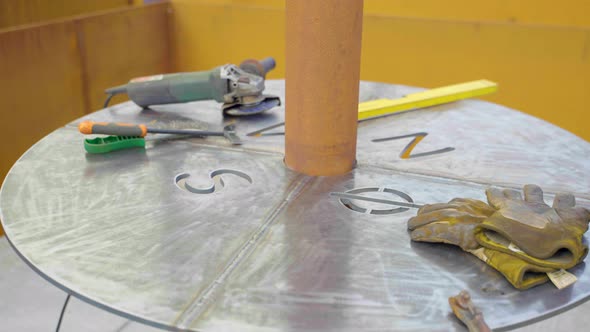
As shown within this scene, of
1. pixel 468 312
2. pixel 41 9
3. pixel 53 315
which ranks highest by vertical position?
pixel 41 9

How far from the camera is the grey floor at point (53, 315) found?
1.99 meters

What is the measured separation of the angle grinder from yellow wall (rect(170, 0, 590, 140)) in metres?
1.48

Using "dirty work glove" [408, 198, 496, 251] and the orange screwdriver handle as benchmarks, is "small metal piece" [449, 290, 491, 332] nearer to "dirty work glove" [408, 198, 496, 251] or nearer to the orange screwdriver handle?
"dirty work glove" [408, 198, 496, 251]

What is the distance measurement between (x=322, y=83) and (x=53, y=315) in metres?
1.49

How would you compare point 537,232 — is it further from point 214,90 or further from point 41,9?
point 41,9

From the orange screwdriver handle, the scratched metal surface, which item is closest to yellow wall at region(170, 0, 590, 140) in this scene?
the scratched metal surface

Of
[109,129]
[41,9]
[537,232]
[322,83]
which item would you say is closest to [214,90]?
[109,129]

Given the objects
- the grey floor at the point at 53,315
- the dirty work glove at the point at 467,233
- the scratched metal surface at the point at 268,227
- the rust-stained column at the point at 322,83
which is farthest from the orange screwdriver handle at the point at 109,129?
the grey floor at the point at 53,315

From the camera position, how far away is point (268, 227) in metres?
0.99

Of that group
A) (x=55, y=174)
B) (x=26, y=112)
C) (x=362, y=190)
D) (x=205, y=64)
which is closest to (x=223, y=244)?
(x=362, y=190)

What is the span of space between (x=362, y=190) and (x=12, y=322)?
1.50m

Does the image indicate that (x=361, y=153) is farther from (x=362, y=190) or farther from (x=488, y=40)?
(x=488, y=40)

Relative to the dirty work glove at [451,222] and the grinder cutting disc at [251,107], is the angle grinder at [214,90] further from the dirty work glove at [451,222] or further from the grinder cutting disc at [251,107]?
the dirty work glove at [451,222]

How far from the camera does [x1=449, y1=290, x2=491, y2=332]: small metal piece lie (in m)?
0.73
